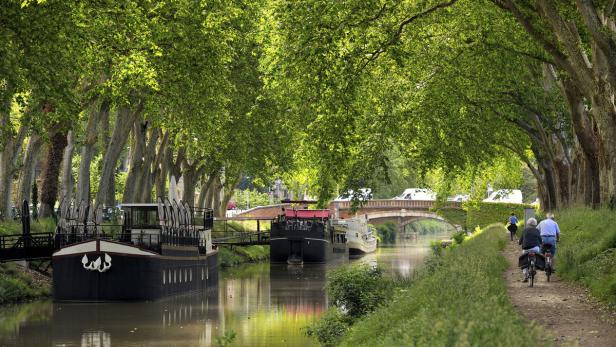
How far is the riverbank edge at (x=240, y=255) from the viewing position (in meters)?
68.2

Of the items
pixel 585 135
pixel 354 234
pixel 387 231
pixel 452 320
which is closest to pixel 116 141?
pixel 585 135

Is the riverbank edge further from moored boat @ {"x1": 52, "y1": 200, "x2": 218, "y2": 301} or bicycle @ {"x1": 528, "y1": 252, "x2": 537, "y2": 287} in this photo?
bicycle @ {"x1": 528, "y1": 252, "x2": 537, "y2": 287}

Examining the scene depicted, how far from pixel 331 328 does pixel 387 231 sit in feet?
396

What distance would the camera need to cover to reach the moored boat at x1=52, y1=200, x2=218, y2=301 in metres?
40.9

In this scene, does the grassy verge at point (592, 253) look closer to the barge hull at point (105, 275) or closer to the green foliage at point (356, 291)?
the green foliage at point (356, 291)

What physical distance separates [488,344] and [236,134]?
43.7 meters

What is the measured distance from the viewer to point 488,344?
37.9ft

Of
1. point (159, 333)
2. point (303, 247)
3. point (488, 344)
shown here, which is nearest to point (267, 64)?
point (159, 333)

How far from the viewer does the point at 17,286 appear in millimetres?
41125

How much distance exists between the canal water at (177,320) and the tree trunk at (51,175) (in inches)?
327

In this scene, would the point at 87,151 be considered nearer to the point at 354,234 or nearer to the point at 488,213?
the point at 354,234

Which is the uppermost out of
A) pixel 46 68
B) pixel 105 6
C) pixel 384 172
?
pixel 105 6

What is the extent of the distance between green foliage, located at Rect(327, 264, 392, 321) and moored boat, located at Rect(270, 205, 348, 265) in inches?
1772

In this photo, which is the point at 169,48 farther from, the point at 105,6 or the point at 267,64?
the point at 267,64
